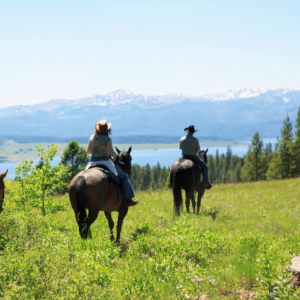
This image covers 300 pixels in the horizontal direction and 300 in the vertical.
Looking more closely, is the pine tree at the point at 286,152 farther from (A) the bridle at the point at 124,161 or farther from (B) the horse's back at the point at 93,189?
(B) the horse's back at the point at 93,189

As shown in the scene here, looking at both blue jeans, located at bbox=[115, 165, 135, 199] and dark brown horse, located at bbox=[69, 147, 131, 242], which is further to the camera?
blue jeans, located at bbox=[115, 165, 135, 199]

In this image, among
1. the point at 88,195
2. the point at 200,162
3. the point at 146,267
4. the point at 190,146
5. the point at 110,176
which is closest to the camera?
the point at 146,267

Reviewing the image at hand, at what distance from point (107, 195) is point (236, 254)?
3.58 m

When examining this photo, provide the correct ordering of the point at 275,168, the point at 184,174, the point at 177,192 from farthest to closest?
the point at 275,168 → the point at 184,174 → the point at 177,192

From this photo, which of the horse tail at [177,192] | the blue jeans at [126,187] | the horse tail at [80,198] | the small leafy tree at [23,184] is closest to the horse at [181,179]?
the horse tail at [177,192]

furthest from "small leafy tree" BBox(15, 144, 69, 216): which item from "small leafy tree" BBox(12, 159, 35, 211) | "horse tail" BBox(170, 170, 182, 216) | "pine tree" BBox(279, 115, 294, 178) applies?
"pine tree" BBox(279, 115, 294, 178)

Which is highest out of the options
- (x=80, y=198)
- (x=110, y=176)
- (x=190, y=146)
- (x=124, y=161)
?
(x=190, y=146)

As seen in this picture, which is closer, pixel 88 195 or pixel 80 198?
pixel 80 198

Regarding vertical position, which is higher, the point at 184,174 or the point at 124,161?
the point at 124,161

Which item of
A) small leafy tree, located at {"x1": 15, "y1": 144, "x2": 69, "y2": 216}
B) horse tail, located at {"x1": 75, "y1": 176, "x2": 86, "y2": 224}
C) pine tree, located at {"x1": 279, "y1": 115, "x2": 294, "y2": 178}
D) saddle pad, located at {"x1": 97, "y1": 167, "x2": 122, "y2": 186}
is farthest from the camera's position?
pine tree, located at {"x1": 279, "y1": 115, "x2": 294, "y2": 178}

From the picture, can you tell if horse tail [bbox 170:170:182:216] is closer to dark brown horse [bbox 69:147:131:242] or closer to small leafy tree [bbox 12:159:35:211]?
dark brown horse [bbox 69:147:131:242]

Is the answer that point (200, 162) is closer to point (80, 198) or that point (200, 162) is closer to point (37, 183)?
point (80, 198)

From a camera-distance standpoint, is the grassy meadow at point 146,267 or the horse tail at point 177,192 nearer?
the grassy meadow at point 146,267

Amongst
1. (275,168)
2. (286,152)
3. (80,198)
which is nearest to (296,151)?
(286,152)
